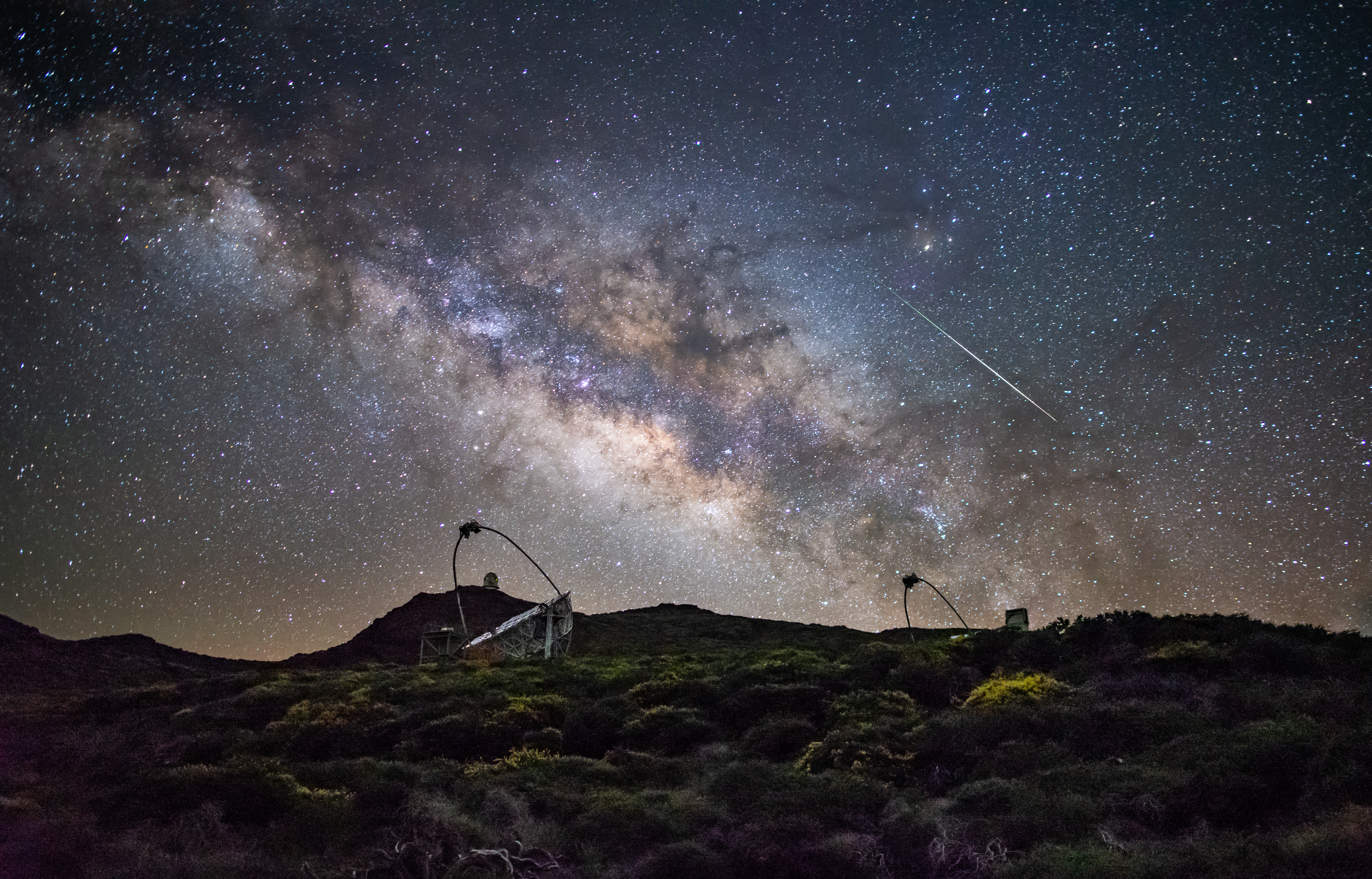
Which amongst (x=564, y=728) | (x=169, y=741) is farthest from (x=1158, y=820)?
(x=169, y=741)

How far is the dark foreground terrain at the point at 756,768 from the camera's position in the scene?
1197 cm

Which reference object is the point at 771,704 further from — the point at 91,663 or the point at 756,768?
the point at 91,663

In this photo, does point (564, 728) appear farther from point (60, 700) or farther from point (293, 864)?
point (60, 700)

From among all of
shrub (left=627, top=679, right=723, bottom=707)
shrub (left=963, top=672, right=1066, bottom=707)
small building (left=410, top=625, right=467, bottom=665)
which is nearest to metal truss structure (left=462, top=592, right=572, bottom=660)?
small building (left=410, top=625, right=467, bottom=665)

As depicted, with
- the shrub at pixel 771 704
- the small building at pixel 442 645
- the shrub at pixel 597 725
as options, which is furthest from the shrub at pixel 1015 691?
the small building at pixel 442 645

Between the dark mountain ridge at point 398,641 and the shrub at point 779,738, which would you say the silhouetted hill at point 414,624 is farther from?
the shrub at point 779,738

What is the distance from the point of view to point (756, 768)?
1714cm

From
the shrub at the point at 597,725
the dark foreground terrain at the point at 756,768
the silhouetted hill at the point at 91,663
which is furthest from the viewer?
the silhouetted hill at the point at 91,663

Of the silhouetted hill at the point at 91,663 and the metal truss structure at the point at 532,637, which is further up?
the metal truss structure at the point at 532,637

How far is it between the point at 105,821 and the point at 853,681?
777 inches

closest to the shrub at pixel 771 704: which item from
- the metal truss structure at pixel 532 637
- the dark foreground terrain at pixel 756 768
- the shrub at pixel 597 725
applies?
the dark foreground terrain at pixel 756 768

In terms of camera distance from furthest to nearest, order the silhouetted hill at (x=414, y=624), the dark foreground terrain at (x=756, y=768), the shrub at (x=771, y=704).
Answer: the silhouetted hill at (x=414, y=624) < the shrub at (x=771, y=704) < the dark foreground terrain at (x=756, y=768)

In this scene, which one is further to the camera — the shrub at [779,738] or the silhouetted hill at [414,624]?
the silhouetted hill at [414,624]

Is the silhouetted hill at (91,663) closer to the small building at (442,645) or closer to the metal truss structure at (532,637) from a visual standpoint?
the small building at (442,645)
